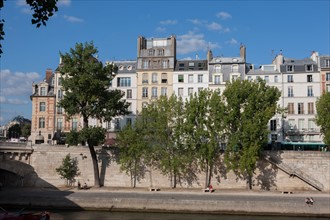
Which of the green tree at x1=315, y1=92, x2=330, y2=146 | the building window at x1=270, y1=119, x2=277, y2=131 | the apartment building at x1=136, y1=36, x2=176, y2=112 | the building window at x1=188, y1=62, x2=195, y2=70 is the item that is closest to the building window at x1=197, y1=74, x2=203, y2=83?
the building window at x1=188, y1=62, x2=195, y2=70

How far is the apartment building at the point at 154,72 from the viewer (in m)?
58.9

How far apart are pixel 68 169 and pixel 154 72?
21531mm

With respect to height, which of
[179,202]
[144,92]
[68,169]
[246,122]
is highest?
[144,92]

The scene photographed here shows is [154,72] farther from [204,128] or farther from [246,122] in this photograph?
[246,122]

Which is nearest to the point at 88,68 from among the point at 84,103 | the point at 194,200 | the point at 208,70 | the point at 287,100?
the point at 84,103

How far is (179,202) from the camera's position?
33.6 metres

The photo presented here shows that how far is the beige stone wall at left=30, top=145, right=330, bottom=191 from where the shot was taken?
1689 inches

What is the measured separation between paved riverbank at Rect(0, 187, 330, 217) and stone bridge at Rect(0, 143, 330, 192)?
457 cm

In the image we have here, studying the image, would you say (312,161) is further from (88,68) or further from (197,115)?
(88,68)

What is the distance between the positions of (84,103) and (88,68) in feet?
12.1

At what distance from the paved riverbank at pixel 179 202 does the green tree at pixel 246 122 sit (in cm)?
428

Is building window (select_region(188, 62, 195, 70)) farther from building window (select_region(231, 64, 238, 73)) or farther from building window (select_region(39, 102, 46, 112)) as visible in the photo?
building window (select_region(39, 102, 46, 112))

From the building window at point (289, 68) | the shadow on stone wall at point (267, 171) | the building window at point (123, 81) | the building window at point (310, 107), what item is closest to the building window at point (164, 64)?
the building window at point (123, 81)

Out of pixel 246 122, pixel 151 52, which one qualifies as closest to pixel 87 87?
pixel 246 122
